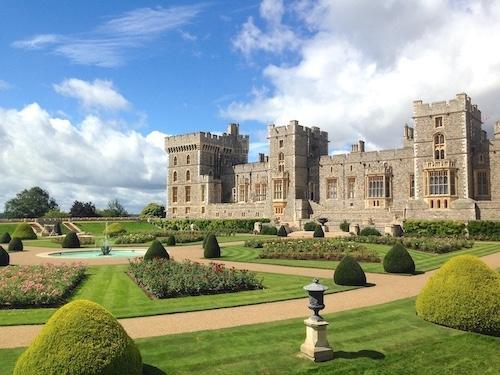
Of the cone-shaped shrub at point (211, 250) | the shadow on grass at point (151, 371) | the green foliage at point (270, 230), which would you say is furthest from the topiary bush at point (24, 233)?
the shadow on grass at point (151, 371)

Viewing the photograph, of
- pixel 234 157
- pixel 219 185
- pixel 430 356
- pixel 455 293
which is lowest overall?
pixel 430 356

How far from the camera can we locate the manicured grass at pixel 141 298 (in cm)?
1326

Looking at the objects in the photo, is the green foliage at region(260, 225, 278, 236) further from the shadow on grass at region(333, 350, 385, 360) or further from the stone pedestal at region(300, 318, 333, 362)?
the stone pedestal at region(300, 318, 333, 362)

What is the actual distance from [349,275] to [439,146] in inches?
1318

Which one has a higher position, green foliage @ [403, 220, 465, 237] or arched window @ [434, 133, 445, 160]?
arched window @ [434, 133, 445, 160]

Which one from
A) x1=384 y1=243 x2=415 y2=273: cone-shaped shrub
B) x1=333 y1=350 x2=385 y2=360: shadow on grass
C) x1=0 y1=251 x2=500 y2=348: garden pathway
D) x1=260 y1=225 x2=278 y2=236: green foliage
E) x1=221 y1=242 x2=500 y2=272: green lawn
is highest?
x1=260 y1=225 x2=278 y2=236: green foliage

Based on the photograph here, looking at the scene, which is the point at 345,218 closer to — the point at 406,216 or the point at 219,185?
the point at 406,216

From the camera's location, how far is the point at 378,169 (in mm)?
52812

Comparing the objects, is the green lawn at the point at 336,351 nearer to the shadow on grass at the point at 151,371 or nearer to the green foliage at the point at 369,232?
the shadow on grass at the point at 151,371

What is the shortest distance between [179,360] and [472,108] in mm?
46494

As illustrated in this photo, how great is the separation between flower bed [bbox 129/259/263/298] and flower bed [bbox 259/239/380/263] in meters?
8.64

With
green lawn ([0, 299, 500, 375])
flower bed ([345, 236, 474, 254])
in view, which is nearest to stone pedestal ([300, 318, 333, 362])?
green lawn ([0, 299, 500, 375])

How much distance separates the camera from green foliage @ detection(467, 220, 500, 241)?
123 ft

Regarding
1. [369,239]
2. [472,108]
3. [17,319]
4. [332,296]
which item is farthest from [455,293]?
[472,108]
